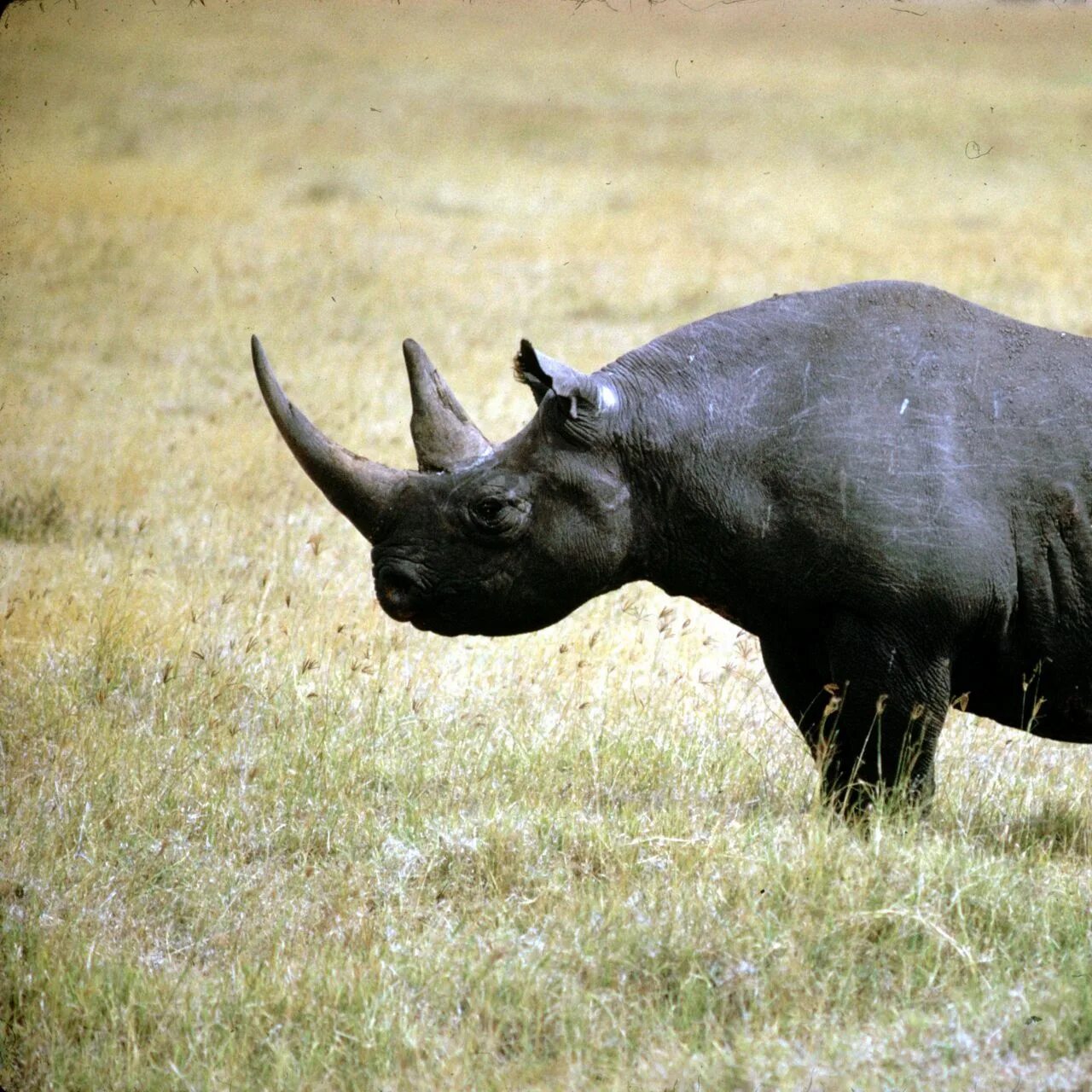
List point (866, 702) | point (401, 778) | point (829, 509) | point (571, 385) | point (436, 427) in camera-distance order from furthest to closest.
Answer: point (401, 778)
point (436, 427)
point (571, 385)
point (866, 702)
point (829, 509)

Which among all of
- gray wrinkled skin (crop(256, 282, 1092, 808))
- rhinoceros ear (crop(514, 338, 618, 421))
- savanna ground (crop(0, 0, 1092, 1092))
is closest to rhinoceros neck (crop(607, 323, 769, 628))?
gray wrinkled skin (crop(256, 282, 1092, 808))

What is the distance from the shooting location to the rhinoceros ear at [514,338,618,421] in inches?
245

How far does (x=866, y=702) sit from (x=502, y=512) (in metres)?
1.46

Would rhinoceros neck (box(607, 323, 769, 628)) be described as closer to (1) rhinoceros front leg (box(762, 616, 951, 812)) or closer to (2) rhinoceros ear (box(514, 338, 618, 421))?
(2) rhinoceros ear (box(514, 338, 618, 421))

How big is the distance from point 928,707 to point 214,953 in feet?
8.54

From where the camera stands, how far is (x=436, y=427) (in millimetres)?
6531

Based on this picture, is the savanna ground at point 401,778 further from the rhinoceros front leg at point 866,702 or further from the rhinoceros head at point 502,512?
the rhinoceros head at point 502,512

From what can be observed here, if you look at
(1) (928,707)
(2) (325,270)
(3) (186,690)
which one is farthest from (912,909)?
(2) (325,270)

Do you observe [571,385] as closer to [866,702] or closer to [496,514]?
[496,514]

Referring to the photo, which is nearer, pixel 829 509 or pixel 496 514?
pixel 829 509

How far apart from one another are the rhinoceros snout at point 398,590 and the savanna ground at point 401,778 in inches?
37.0

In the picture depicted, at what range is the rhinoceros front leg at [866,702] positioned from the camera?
6023mm

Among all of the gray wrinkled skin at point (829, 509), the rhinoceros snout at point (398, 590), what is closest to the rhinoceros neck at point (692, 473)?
the gray wrinkled skin at point (829, 509)

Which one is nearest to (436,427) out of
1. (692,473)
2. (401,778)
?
A: (692,473)
